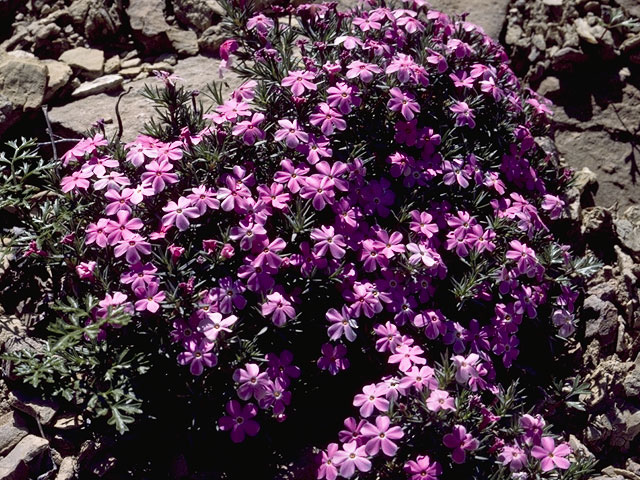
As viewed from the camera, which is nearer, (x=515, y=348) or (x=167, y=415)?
(x=167, y=415)

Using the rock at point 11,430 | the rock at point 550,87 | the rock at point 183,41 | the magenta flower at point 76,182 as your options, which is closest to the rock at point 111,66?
the rock at point 183,41

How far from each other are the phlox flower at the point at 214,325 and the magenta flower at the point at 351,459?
775mm

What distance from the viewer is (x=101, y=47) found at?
18.7ft

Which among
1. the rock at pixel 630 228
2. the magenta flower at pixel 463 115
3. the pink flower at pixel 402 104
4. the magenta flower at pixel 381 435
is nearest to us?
the magenta flower at pixel 381 435

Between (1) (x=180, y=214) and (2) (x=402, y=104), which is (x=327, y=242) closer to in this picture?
(1) (x=180, y=214)

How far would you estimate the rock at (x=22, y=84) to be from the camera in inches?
190

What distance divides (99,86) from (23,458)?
2.77 meters

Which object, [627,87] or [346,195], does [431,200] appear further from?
[627,87]

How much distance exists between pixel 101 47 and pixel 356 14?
214 centimetres

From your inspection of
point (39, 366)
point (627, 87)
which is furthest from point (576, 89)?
point (39, 366)

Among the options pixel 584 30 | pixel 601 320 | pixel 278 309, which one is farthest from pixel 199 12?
pixel 601 320

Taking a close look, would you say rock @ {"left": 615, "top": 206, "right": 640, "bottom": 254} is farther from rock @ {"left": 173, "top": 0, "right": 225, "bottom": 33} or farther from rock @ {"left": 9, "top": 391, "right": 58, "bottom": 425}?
rock @ {"left": 9, "top": 391, "right": 58, "bottom": 425}

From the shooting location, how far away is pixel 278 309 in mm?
3479

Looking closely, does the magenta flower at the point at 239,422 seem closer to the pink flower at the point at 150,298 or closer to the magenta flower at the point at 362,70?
the pink flower at the point at 150,298
